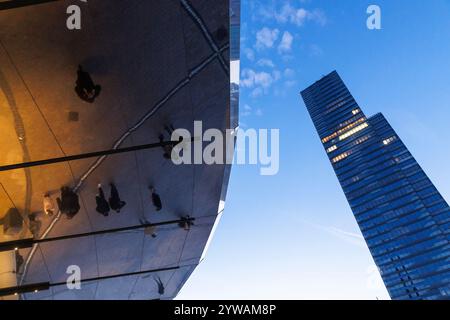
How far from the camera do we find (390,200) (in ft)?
342

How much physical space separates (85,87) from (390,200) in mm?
114699

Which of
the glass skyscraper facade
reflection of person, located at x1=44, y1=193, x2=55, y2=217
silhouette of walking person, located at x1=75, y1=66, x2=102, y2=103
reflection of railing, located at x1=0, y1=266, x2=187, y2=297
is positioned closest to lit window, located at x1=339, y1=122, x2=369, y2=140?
the glass skyscraper facade

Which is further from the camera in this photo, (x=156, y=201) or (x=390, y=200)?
(x=390, y=200)

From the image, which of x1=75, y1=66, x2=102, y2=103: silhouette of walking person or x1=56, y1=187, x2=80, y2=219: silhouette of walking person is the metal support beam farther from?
x1=56, y1=187, x2=80, y2=219: silhouette of walking person

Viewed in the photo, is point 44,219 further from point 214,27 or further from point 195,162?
point 214,27

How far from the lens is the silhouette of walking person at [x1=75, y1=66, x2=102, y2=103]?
4.30 meters

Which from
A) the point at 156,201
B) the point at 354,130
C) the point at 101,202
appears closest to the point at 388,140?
the point at 354,130

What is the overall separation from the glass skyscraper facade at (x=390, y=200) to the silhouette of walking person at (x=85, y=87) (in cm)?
10592

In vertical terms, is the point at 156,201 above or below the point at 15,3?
above

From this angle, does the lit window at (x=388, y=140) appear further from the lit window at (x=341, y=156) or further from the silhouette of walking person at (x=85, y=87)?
the silhouette of walking person at (x=85, y=87)

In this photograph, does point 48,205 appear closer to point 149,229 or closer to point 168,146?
point 168,146

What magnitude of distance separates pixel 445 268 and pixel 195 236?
10210 cm

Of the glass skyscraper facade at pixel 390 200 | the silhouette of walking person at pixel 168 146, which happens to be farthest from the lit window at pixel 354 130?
the silhouette of walking person at pixel 168 146

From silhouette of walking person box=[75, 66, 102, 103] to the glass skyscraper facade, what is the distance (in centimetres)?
10592
